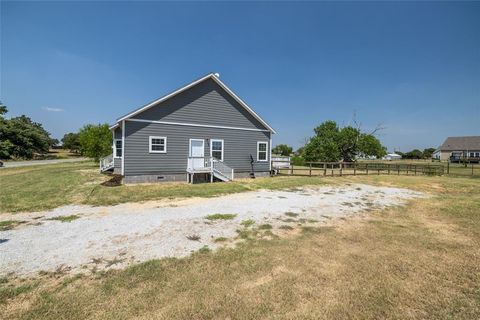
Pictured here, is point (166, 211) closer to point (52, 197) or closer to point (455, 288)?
point (52, 197)

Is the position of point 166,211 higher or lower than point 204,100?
lower

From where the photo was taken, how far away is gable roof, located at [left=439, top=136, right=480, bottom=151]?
54938 millimetres

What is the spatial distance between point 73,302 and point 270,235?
3.75 m

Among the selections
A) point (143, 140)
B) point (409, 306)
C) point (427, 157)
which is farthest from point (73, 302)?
point (427, 157)

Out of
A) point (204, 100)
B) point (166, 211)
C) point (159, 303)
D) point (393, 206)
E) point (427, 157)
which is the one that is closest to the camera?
point (159, 303)

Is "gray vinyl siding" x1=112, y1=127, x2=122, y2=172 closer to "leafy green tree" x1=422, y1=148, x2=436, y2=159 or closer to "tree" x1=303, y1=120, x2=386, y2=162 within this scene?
"tree" x1=303, y1=120, x2=386, y2=162

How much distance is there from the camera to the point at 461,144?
5753cm

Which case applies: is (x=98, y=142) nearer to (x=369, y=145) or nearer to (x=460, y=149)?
(x=369, y=145)

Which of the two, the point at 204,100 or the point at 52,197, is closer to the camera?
the point at 52,197

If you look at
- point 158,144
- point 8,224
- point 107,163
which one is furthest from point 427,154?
point 8,224

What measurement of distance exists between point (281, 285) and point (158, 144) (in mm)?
12312

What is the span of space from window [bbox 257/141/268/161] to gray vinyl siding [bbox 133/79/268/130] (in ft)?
5.25

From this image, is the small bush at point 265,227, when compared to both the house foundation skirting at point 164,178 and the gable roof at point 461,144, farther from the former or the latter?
the gable roof at point 461,144

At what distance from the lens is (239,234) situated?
213 inches
